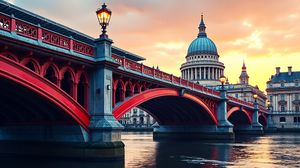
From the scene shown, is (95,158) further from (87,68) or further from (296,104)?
(296,104)

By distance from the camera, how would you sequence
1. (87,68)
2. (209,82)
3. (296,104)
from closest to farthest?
(87,68) < (296,104) < (209,82)

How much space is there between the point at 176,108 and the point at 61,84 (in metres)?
28.1

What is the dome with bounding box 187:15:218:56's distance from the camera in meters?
155

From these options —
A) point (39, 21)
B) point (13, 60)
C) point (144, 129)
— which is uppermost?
point (39, 21)

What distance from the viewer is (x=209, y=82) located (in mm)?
147875

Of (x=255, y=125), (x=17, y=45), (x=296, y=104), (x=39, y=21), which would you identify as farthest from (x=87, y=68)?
(x=296, y=104)

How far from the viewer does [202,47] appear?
156 m

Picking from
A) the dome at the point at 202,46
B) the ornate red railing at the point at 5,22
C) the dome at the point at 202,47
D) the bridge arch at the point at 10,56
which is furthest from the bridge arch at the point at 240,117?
the dome at the point at 202,46

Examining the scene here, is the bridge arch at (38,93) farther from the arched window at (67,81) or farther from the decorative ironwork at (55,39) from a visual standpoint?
the decorative ironwork at (55,39)

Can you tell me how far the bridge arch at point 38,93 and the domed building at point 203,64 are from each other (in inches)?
4927

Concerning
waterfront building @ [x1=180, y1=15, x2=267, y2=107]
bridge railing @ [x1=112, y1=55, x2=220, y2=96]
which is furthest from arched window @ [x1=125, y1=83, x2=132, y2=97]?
waterfront building @ [x1=180, y1=15, x2=267, y2=107]

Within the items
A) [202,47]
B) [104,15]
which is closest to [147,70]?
[104,15]

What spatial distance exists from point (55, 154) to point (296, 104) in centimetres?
12061

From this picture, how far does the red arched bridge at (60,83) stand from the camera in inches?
808
